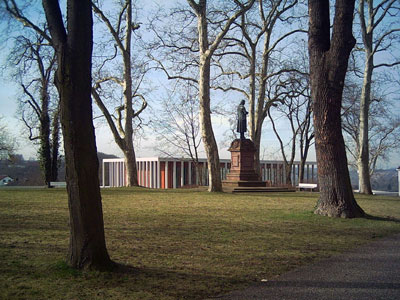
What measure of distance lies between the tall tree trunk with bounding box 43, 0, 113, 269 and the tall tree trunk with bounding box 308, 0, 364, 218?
7.57m

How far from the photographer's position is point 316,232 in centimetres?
898

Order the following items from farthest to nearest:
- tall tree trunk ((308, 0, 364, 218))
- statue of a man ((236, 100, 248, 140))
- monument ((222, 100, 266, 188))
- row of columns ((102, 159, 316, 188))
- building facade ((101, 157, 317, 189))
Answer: row of columns ((102, 159, 316, 188))
building facade ((101, 157, 317, 189))
statue of a man ((236, 100, 248, 140))
monument ((222, 100, 266, 188))
tall tree trunk ((308, 0, 364, 218))

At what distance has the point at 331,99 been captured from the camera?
1126 centimetres

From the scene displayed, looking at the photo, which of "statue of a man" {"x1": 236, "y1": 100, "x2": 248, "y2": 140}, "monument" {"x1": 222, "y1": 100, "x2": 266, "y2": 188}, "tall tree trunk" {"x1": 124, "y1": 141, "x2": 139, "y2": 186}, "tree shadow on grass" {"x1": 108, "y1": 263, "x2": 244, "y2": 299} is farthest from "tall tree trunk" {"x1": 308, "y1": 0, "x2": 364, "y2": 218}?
"statue of a man" {"x1": 236, "y1": 100, "x2": 248, "y2": 140}

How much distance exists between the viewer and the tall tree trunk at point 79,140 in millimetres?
5113

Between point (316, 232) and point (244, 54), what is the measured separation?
72.6 ft

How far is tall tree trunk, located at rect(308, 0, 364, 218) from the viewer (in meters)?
11.1

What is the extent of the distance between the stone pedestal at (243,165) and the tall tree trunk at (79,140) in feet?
67.7

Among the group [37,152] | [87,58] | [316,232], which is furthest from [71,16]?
[37,152]

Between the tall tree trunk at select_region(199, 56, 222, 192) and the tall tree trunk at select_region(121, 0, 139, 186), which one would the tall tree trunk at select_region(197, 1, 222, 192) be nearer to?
the tall tree trunk at select_region(199, 56, 222, 192)

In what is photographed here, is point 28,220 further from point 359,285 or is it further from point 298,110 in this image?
point 298,110

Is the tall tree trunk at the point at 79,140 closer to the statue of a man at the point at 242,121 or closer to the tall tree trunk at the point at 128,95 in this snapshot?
the tall tree trunk at the point at 128,95

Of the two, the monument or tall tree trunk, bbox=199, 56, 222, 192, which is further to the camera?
the monument

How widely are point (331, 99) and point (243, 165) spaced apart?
49.3 feet
